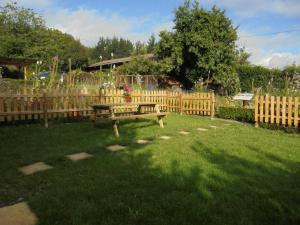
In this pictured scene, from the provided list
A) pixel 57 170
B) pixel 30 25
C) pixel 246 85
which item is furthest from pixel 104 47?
pixel 57 170

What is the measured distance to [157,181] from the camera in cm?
403

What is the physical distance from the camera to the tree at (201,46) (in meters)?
20.5

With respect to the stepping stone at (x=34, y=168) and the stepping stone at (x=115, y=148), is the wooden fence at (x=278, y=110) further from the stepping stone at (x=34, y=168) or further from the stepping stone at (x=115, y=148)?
the stepping stone at (x=34, y=168)

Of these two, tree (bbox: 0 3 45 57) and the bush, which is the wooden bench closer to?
the bush

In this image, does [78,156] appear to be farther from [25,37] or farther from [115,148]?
[25,37]

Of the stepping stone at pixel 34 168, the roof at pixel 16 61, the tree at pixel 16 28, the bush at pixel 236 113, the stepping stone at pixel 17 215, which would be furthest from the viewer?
the tree at pixel 16 28

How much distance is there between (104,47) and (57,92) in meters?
73.7

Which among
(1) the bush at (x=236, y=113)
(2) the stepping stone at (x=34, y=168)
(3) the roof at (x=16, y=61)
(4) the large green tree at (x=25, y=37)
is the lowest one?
(2) the stepping stone at (x=34, y=168)

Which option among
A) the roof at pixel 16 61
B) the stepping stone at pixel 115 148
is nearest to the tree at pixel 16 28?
the roof at pixel 16 61

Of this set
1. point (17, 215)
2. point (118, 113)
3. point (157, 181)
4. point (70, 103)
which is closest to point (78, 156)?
point (157, 181)

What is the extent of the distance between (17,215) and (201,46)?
1855 cm

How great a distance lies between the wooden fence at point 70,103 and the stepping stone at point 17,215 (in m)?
5.72

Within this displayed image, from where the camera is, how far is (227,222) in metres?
2.94

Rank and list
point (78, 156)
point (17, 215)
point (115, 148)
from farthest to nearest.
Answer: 1. point (115, 148)
2. point (78, 156)
3. point (17, 215)
